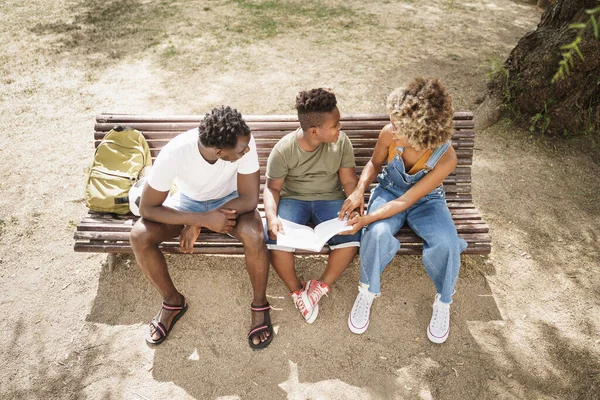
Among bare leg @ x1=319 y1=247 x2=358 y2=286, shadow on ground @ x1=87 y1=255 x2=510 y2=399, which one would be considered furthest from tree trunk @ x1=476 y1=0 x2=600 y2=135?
bare leg @ x1=319 y1=247 x2=358 y2=286

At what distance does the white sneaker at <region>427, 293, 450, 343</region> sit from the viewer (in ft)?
11.1

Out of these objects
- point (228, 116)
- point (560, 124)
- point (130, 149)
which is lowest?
point (560, 124)

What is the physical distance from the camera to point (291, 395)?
3080mm

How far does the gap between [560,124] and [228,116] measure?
14.5ft

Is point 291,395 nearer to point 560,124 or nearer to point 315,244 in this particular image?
point 315,244

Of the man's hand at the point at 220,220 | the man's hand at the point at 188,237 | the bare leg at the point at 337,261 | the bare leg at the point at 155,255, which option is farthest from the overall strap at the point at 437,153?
the bare leg at the point at 155,255

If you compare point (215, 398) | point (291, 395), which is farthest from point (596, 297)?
point (215, 398)

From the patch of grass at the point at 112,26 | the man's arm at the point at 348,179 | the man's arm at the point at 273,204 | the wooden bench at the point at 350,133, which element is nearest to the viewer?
the man's arm at the point at 273,204

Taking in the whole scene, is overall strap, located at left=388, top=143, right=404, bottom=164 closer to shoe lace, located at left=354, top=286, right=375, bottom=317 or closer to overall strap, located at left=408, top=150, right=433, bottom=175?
overall strap, located at left=408, top=150, right=433, bottom=175

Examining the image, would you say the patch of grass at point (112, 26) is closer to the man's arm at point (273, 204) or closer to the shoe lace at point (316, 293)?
the man's arm at point (273, 204)

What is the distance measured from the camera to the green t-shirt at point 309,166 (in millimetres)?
3541

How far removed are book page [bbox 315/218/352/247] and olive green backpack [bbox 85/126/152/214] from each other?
1603mm

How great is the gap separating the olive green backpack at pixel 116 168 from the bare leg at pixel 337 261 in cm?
172

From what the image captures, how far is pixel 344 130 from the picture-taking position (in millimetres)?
4059
